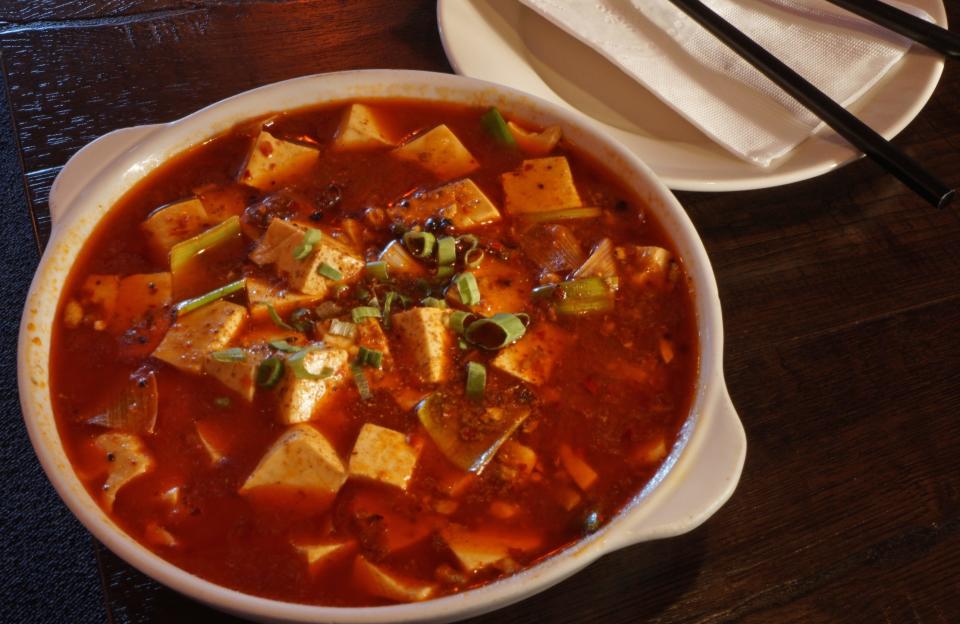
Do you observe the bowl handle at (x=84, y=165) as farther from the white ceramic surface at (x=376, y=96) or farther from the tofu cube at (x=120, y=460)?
the tofu cube at (x=120, y=460)

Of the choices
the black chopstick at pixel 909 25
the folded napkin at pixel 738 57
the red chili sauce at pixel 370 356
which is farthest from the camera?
the black chopstick at pixel 909 25

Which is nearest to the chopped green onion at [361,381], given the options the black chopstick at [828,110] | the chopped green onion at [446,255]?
the chopped green onion at [446,255]

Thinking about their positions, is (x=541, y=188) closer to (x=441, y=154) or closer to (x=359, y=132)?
(x=441, y=154)

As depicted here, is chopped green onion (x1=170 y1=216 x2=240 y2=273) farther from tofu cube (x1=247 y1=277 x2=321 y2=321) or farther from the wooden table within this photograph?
the wooden table

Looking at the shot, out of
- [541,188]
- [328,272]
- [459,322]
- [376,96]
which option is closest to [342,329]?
[328,272]

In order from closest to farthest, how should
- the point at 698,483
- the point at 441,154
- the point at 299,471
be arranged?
the point at 698,483 → the point at 299,471 → the point at 441,154

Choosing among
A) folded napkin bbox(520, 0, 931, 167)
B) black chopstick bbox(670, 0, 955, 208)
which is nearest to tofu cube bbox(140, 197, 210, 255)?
folded napkin bbox(520, 0, 931, 167)
